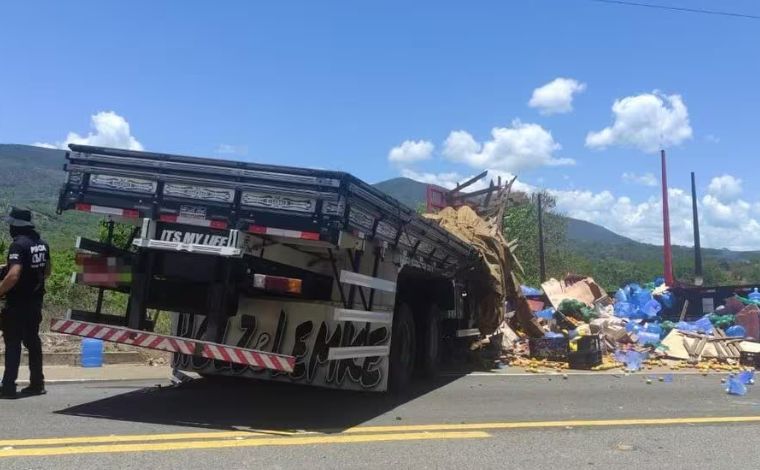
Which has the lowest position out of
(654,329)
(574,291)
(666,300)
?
(654,329)

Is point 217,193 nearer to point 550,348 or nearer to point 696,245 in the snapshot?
point 550,348

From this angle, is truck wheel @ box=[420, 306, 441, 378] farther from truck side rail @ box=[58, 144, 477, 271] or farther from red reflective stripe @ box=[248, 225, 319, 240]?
red reflective stripe @ box=[248, 225, 319, 240]

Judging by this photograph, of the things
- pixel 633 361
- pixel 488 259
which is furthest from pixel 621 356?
pixel 488 259

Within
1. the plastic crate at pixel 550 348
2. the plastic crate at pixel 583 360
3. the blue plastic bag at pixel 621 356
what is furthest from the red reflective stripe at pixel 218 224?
the blue plastic bag at pixel 621 356

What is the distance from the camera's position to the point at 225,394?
8.17 metres

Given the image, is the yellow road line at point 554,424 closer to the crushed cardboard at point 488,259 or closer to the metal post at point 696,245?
the crushed cardboard at point 488,259

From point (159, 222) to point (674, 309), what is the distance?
1670 cm

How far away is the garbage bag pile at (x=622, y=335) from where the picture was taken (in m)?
13.1

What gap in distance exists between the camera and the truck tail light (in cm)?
668

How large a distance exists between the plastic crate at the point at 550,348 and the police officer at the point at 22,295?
882cm

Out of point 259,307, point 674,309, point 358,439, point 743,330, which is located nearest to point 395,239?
point 259,307

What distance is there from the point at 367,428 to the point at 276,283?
160 cm

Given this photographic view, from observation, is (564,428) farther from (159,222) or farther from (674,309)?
(674,309)

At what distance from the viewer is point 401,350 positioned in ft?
29.2
